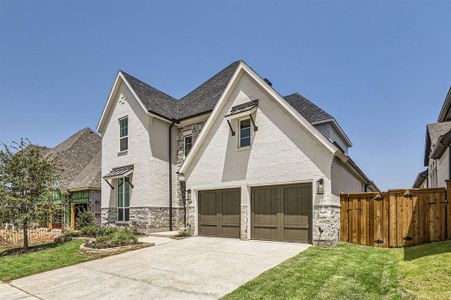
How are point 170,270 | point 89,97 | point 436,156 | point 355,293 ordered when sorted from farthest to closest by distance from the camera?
1. point 89,97
2. point 436,156
3. point 170,270
4. point 355,293

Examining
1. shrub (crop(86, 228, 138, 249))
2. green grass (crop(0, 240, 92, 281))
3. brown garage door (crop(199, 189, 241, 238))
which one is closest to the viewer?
green grass (crop(0, 240, 92, 281))

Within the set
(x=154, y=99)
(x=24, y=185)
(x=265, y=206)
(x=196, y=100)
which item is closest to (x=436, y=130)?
(x=265, y=206)

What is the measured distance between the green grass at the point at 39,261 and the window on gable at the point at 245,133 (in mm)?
7728

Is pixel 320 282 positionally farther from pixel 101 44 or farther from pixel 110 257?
pixel 101 44

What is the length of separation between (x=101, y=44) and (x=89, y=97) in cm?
736

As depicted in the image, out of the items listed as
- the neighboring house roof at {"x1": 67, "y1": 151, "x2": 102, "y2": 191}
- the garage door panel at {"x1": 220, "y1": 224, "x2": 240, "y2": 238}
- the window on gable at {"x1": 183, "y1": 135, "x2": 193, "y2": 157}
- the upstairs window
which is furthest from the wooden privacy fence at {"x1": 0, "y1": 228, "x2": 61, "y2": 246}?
the garage door panel at {"x1": 220, "y1": 224, "x2": 240, "y2": 238}

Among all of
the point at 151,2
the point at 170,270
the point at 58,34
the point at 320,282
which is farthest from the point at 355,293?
the point at 58,34

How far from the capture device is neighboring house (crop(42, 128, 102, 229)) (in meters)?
20.2

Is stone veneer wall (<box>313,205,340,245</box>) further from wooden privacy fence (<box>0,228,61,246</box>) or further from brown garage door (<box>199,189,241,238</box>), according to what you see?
wooden privacy fence (<box>0,228,61,246</box>)

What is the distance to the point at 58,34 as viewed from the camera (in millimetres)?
14086

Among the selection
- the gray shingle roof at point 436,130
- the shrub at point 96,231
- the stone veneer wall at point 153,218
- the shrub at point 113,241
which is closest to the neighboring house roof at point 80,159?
the shrub at point 96,231

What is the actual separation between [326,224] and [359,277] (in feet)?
13.2

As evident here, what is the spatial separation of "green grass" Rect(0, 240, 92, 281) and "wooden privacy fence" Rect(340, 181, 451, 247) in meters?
10.3

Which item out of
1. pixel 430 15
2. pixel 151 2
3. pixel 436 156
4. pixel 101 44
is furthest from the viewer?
pixel 101 44
